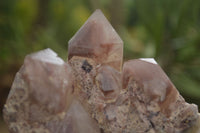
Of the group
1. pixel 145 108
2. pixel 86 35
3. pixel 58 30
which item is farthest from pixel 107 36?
pixel 58 30

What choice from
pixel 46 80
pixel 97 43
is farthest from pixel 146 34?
pixel 46 80

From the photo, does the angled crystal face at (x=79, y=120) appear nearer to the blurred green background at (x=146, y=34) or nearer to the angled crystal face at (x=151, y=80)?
the angled crystal face at (x=151, y=80)

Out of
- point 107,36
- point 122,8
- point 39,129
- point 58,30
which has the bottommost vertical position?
point 39,129

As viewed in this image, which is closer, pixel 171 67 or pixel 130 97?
pixel 130 97

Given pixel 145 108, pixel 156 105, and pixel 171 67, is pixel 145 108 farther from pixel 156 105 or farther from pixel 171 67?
pixel 171 67

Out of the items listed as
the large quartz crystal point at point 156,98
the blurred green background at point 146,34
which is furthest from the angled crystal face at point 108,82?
the blurred green background at point 146,34
